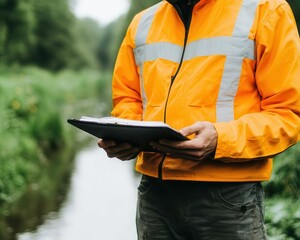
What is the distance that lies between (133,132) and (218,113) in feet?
1.27

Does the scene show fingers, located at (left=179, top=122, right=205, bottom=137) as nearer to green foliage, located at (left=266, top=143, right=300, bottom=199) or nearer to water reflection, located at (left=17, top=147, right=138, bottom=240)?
green foliage, located at (left=266, top=143, right=300, bottom=199)

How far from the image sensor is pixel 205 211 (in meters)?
2.42

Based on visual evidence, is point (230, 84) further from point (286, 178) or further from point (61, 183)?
point (61, 183)

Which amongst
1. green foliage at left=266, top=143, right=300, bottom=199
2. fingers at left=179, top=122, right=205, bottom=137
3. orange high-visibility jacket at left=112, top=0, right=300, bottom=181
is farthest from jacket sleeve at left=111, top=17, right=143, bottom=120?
green foliage at left=266, top=143, right=300, bottom=199

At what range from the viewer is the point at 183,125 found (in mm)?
2447

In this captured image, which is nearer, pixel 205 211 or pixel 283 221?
pixel 205 211

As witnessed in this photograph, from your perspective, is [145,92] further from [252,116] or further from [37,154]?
[37,154]

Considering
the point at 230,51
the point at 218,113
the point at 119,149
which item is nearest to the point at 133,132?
the point at 119,149

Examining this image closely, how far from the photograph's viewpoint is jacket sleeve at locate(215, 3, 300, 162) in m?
2.30

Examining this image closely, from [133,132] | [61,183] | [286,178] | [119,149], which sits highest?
[133,132]

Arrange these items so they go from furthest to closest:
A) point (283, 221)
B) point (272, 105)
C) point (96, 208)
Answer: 1. point (96, 208)
2. point (283, 221)
3. point (272, 105)

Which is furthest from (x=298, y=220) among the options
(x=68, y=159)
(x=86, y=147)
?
(x=86, y=147)

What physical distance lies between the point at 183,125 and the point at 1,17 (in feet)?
92.4

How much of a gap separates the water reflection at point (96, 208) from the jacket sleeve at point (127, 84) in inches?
160
